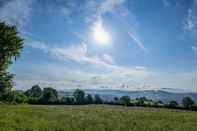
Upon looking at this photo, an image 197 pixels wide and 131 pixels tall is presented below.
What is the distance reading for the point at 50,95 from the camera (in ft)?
341

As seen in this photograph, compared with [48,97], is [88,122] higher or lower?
lower

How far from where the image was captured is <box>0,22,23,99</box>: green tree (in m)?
32.4

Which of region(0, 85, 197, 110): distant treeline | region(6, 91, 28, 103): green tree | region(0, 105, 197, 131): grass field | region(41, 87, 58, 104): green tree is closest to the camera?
region(0, 105, 197, 131): grass field

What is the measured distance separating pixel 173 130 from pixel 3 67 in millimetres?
24217

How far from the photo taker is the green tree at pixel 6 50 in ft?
106

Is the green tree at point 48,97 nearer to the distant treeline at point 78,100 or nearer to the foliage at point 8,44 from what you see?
the distant treeline at point 78,100

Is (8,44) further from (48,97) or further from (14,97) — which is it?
(48,97)

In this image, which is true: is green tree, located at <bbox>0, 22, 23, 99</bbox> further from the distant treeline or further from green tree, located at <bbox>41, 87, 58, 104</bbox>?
green tree, located at <bbox>41, 87, 58, 104</bbox>

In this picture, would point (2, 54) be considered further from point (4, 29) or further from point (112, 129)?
point (112, 129)

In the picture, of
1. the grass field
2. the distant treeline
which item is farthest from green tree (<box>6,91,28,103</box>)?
the grass field

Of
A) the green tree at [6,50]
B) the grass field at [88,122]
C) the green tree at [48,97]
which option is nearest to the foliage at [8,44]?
the green tree at [6,50]

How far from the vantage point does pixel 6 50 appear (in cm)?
3369

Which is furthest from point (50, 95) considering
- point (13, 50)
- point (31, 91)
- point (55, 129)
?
point (55, 129)

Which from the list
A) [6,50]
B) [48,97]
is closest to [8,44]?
[6,50]
